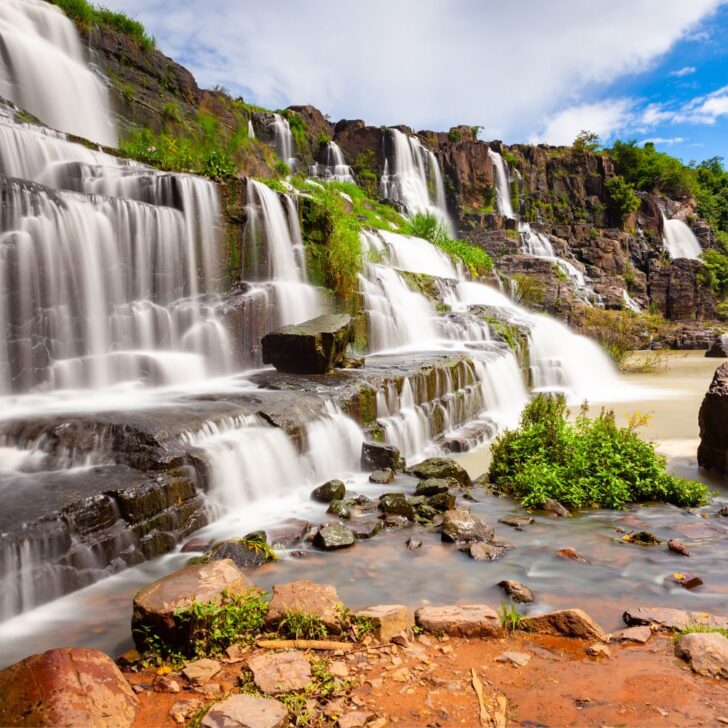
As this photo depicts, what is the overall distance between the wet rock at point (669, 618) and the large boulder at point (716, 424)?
401 cm

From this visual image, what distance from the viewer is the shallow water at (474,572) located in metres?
3.65

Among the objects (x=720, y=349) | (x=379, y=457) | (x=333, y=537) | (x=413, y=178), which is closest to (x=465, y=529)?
(x=333, y=537)

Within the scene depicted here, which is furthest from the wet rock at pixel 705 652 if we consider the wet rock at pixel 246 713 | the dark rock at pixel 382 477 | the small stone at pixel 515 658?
the dark rock at pixel 382 477

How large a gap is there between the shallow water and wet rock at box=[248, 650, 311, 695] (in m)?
1.07

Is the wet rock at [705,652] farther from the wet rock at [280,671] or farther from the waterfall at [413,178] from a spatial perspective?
the waterfall at [413,178]

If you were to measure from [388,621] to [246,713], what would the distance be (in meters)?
1.04

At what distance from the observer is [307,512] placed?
5.79 metres

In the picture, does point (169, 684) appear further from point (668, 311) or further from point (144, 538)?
point (668, 311)

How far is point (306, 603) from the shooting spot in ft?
10.8

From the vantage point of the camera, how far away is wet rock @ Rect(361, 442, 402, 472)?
7.26 m

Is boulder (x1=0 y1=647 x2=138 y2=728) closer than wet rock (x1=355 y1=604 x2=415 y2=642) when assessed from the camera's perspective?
Yes

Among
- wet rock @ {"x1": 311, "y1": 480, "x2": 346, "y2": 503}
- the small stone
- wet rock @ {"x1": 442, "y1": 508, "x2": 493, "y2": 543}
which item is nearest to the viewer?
the small stone

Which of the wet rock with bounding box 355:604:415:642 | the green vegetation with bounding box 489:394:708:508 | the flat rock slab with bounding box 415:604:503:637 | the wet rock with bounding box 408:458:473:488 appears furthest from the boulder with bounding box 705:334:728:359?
the wet rock with bounding box 355:604:415:642

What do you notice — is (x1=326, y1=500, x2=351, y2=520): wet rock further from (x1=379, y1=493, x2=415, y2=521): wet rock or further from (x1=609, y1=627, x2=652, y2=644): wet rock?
(x1=609, y1=627, x2=652, y2=644): wet rock
